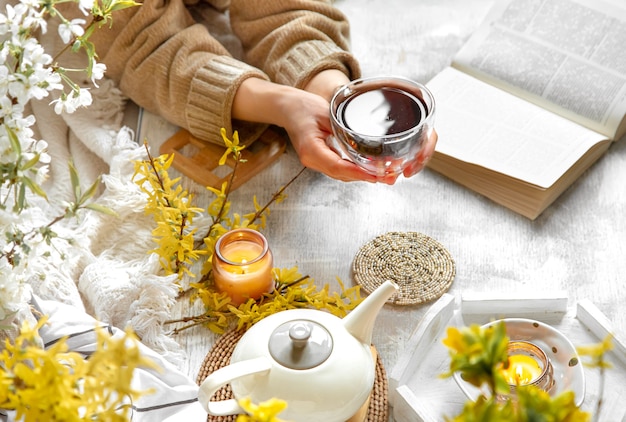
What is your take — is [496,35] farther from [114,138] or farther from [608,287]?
[114,138]

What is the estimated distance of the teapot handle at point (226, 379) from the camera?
2.38 ft

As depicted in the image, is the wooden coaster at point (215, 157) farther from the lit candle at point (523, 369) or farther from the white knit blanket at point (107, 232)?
the lit candle at point (523, 369)

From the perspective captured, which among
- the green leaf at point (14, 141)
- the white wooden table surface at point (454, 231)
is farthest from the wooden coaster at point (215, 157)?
the green leaf at point (14, 141)

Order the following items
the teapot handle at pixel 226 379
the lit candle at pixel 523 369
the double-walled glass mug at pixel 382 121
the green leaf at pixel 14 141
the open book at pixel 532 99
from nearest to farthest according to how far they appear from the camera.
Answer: the green leaf at pixel 14 141 < the teapot handle at pixel 226 379 < the lit candle at pixel 523 369 < the double-walled glass mug at pixel 382 121 < the open book at pixel 532 99

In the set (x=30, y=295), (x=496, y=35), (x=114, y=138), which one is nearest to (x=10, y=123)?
(x=30, y=295)

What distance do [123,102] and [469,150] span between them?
54cm

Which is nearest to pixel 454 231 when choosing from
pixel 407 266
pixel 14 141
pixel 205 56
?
pixel 407 266

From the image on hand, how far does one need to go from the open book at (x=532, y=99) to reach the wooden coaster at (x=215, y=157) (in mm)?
241

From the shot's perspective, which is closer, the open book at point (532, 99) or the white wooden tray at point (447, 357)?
the white wooden tray at point (447, 357)

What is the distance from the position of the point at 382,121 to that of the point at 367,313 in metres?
0.27

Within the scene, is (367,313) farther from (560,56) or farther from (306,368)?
(560,56)

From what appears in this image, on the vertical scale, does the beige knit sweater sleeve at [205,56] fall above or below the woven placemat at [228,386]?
above

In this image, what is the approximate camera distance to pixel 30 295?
34.7 inches

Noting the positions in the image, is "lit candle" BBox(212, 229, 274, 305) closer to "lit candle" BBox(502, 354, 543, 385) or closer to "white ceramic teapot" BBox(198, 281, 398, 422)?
"white ceramic teapot" BBox(198, 281, 398, 422)
